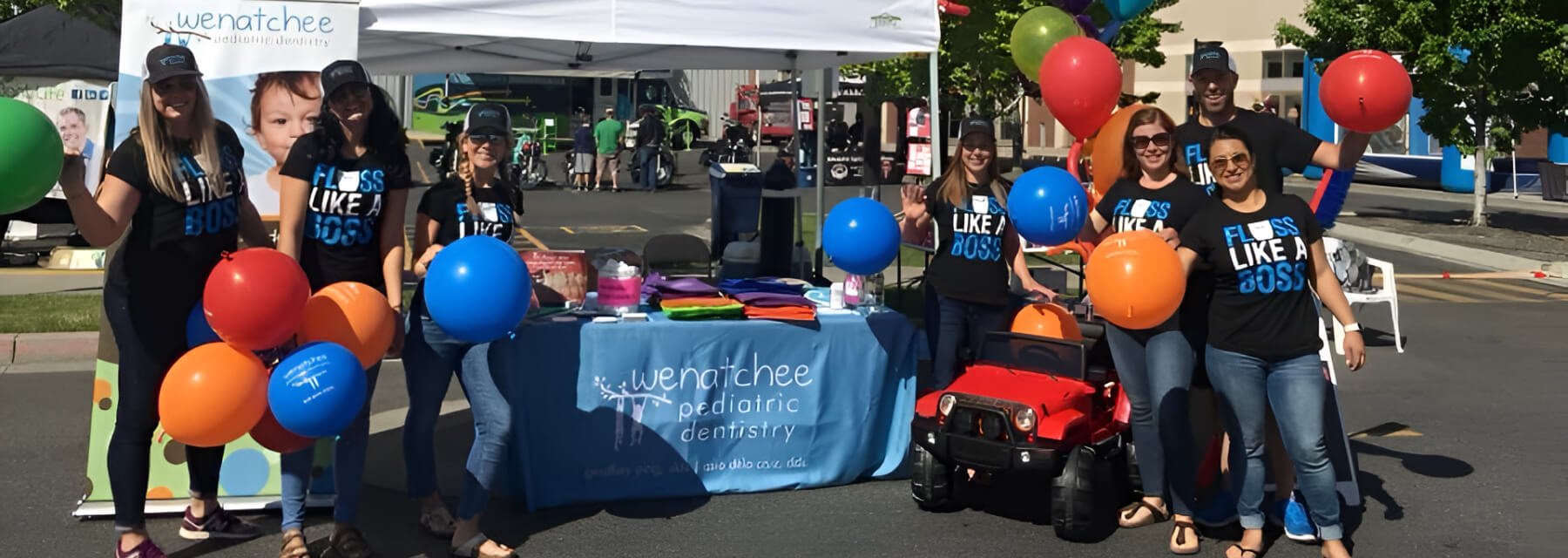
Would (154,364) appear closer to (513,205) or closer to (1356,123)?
(513,205)

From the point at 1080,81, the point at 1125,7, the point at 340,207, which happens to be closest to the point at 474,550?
the point at 340,207

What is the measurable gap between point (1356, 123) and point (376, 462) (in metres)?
4.35

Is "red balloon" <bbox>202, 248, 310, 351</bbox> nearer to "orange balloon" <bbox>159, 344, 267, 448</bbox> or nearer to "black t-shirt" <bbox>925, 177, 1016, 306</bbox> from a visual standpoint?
"orange balloon" <bbox>159, 344, 267, 448</bbox>

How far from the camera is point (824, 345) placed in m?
6.08

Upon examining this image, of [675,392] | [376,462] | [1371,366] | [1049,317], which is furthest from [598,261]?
[1371,366]

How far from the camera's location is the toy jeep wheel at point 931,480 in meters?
5.69

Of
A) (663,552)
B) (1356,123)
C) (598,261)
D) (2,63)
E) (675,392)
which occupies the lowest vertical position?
(663,552)

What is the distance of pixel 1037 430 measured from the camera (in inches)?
210

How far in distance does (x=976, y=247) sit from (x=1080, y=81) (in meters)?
0.82

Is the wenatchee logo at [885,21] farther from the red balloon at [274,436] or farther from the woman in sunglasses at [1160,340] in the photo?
the red balloon at [274,436]

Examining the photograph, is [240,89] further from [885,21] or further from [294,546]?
[885,21]

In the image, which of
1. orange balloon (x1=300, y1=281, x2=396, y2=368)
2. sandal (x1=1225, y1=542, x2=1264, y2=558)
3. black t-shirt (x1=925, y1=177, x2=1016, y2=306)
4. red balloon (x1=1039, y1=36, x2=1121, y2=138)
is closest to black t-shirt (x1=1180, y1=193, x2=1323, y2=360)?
sandal (x1=1225, y1=542, x2=1264, y2=558)

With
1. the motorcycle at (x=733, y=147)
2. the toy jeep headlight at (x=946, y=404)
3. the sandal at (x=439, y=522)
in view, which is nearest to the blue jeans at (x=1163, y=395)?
the toy jeep headlight at (x=946, y=404)

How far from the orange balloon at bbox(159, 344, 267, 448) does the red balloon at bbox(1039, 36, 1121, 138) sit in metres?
3.37
